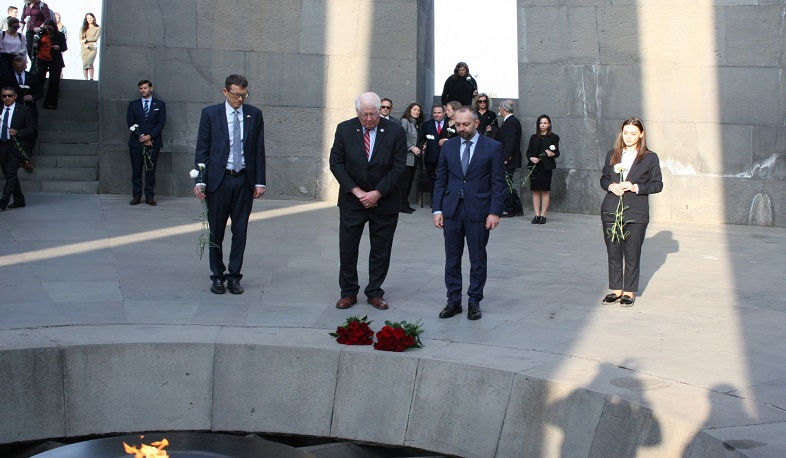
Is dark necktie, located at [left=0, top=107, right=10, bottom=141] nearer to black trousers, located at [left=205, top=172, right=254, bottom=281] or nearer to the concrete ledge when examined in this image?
black trousers, located at [left=205, top=172, right=254, bottom=281]

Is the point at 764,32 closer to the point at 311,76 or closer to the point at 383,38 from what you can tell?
the point at 383,38

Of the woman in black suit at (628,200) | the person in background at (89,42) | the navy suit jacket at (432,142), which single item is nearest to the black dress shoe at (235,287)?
the woman in black suit at (628,200)

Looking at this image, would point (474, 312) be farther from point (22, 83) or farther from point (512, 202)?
point (22, 83)

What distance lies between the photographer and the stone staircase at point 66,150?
49.7ft

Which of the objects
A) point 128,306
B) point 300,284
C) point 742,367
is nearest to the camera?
point 742,367

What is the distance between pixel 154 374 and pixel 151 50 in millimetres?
9512

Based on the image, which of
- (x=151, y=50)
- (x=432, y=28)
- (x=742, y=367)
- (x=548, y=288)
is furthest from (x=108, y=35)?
(x=742, y=367)

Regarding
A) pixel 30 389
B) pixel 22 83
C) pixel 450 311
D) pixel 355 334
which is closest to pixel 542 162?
pixel 450 311

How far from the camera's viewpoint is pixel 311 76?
619 inches

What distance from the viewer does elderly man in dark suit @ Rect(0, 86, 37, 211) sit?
13156mm

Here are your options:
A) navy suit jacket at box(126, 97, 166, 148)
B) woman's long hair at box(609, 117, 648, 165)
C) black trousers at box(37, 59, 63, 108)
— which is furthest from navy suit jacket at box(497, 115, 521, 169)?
black trousers at box(37, 59, 63, 108)

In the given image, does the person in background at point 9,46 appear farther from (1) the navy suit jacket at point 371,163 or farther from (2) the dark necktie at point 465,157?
(2) the dark necktie at point 465,157

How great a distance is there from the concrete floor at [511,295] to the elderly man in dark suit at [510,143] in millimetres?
1394

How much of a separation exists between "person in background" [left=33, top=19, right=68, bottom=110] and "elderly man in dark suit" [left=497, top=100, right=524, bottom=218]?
773cm
